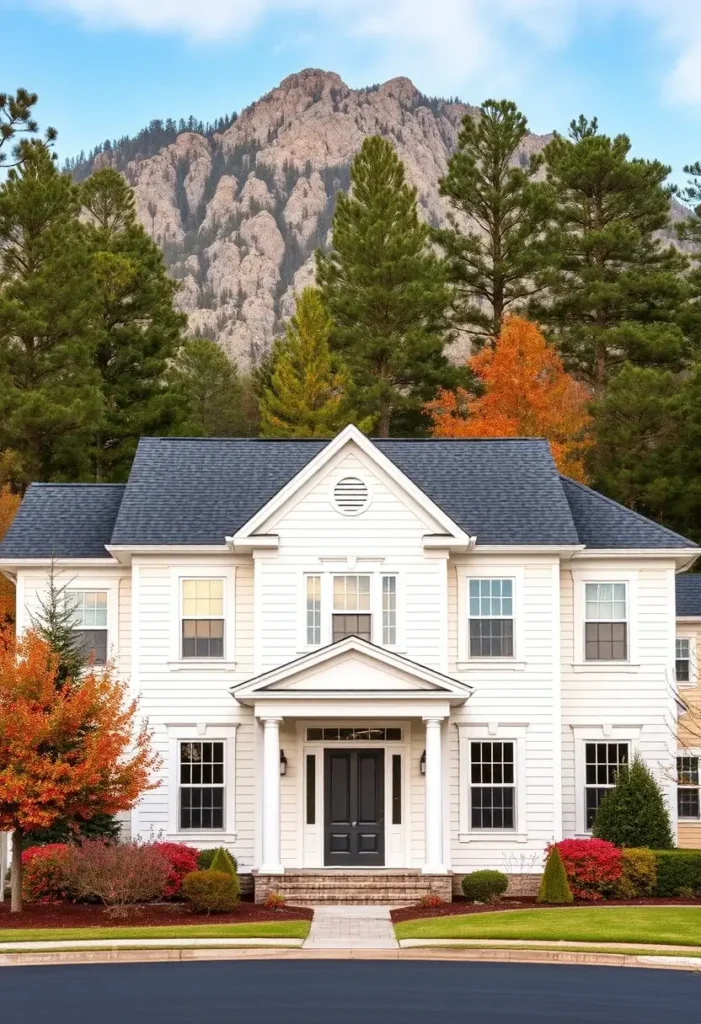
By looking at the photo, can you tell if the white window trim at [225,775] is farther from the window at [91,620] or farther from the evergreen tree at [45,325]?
the evergreen tree at [45,325]

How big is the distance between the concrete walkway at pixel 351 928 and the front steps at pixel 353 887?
642mm

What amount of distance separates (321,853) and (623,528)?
9850 millimetres

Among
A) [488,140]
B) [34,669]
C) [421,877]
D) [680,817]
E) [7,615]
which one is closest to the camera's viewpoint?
[34,669]

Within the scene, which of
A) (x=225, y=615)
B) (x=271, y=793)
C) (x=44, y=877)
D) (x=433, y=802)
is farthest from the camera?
(x=225, y=615)

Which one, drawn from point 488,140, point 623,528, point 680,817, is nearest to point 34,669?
point 623,528

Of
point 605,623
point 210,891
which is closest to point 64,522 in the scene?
point 210,891

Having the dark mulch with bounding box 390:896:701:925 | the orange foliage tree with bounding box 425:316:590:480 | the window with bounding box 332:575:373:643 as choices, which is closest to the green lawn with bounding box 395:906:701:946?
the dark mulch with bounding box 390:896:701:925

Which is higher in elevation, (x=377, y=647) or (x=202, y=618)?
(x=202, y=618)

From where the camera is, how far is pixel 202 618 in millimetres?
33969

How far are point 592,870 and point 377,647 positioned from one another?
617cm

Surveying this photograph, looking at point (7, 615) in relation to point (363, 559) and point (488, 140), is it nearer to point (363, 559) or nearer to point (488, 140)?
point (363, 559)

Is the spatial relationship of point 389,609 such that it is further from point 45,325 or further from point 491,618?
point 45,325

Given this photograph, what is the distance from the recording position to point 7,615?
47.4 metres

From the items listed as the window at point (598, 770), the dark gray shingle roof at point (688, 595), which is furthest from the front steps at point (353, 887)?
the dark gray shingle roof at point (688, 595)
